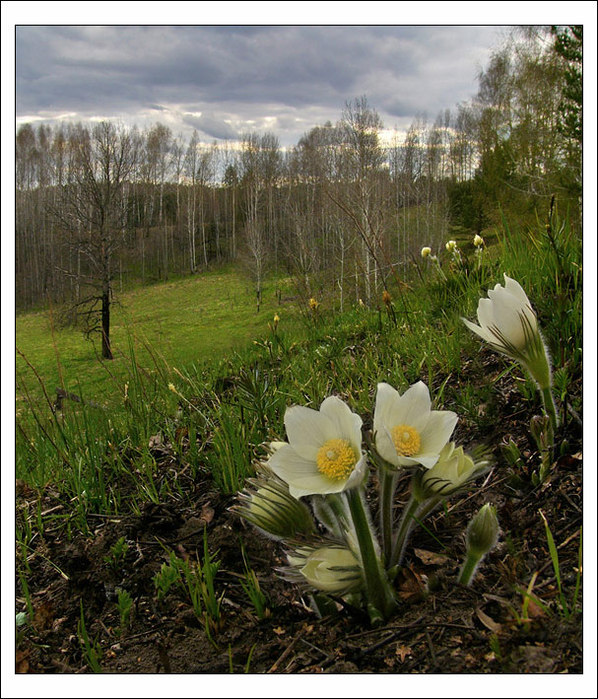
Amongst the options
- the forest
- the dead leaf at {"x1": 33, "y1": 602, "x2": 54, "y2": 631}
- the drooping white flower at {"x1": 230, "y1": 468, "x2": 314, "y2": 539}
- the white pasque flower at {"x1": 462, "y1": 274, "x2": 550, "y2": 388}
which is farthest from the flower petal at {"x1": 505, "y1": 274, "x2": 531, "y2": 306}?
the forest

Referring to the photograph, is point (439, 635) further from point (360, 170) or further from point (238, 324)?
point (360, 170)

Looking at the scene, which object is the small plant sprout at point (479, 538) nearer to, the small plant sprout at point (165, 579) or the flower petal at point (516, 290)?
the flower petal at point (516, 290)

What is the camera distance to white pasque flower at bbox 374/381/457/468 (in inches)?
26.3

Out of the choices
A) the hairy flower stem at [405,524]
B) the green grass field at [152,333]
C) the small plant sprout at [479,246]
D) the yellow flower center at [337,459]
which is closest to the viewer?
the yellow flower center at [337,459]

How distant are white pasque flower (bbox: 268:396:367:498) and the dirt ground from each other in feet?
0.69

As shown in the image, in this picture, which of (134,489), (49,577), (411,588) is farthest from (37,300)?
(411,588)

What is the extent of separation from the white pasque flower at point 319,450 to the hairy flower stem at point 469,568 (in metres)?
0.23

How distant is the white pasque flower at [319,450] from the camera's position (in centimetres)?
64

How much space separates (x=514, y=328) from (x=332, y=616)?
538 mm

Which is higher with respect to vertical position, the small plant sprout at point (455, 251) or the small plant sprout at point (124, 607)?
the small plant sprout at point (455, 251)

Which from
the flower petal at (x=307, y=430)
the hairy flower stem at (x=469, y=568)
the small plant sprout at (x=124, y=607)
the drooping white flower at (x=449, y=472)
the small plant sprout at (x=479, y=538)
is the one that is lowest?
the small plant sprout at (x=124, y=607)

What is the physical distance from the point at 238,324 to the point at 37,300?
140 centimetres

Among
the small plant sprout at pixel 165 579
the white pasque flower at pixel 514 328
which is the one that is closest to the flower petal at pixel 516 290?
the white pasque flower at pixel 514 328

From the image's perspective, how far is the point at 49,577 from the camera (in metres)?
1.09
